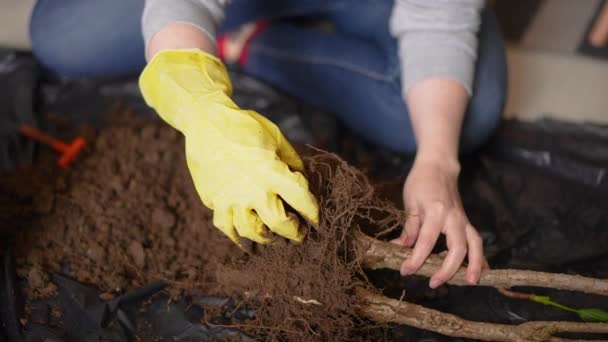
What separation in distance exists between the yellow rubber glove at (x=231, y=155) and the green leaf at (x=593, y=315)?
19.8 inches

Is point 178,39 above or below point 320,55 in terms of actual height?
above

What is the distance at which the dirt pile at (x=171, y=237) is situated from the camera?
0.69 m

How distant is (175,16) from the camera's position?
0.78 metres

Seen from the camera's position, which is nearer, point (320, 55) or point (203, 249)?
point (203, 249)

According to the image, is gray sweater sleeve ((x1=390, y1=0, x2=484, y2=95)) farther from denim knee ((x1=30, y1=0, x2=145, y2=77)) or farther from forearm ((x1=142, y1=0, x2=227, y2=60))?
denim knee ((x1=30, y1=0, x2=145, y2=77))

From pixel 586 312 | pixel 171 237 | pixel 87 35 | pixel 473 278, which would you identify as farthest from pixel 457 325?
pixel 87 35

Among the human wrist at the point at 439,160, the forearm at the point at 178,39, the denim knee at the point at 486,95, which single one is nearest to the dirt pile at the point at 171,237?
the human wrist at the point at 439,160

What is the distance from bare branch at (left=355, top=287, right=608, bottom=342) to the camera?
0.74 meters

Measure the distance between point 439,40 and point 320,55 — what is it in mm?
314

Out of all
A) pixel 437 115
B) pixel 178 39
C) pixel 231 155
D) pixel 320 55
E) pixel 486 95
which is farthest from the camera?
pixel 320 55

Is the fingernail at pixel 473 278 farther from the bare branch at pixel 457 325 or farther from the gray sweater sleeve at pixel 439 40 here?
the gray sweater sleeve at pixel 439 40

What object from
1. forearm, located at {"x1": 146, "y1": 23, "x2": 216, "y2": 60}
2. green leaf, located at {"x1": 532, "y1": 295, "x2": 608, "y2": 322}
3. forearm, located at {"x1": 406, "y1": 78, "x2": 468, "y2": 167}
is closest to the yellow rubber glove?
forearm, located at {"x1": 146, "y1": 23, "x2": 216, "y2": 60}

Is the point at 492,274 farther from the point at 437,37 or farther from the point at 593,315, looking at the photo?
the point at 437,37

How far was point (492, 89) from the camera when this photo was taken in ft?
3.51
